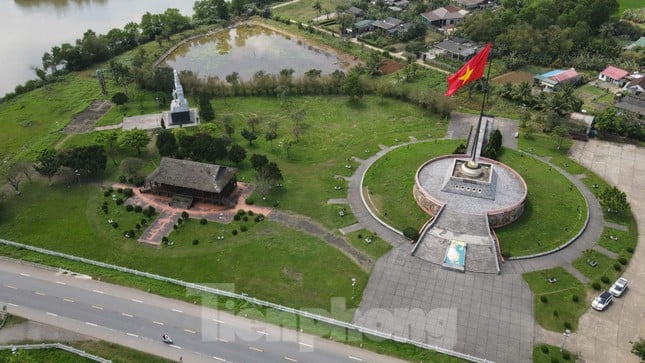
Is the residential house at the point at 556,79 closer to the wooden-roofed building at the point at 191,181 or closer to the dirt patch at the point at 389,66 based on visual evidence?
the dirt patch at the point at 389,66

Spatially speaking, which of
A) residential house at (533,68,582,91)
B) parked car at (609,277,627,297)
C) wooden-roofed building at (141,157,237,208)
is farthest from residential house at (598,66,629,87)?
wooden-roofed building at (141,157,237,208)

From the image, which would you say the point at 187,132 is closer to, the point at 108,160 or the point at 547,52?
the point at 108,160

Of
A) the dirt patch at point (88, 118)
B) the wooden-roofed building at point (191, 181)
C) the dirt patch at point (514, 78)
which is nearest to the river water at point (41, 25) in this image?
the dirt patch at point (88, 118)

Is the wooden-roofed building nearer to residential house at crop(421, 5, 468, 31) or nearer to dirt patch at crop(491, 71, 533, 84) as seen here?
dirt patch at crop(491, 71, 533, 84)

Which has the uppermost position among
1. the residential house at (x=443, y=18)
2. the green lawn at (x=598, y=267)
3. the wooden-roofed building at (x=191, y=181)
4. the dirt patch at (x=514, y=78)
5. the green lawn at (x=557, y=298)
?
the residential house at (x=443, y=18)

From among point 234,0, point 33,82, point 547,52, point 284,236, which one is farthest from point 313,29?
point 284,236

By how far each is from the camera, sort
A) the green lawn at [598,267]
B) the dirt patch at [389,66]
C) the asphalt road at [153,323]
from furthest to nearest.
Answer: the dirt patch at [389,66] < the green lawn at [598,267] < the asphalt road at [153,323]

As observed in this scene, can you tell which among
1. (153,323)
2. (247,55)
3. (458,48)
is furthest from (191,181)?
(458,48)
